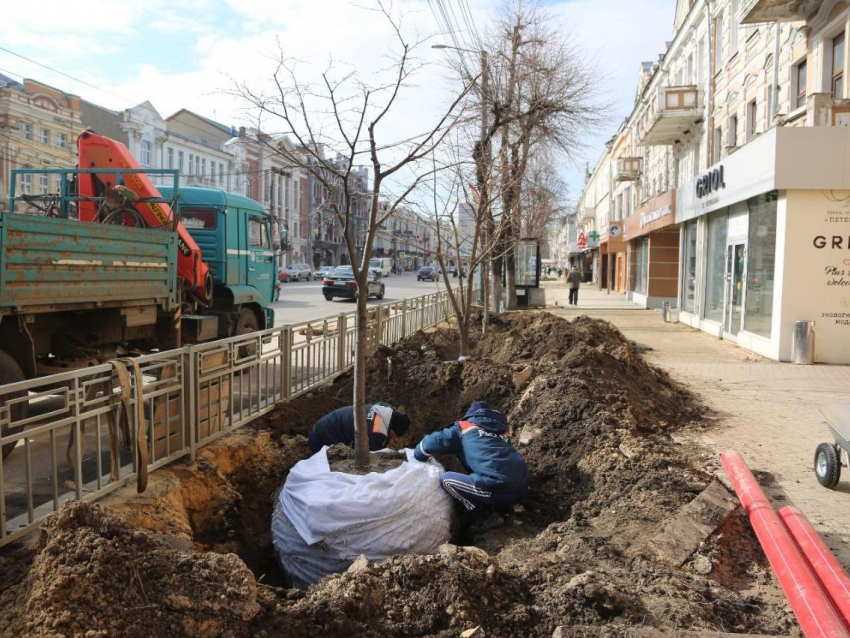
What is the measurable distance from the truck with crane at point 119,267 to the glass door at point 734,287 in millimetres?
9443

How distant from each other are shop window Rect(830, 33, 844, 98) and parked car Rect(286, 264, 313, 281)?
37.6 metres

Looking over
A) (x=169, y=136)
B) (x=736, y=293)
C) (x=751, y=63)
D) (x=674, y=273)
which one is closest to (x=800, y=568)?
(x=736, y=293)

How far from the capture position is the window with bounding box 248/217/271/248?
36.6 feet

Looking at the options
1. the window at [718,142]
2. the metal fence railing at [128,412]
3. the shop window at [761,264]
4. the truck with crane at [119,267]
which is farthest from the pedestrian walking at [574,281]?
the metal fence railing at [128,412]

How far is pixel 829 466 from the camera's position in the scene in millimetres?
5129

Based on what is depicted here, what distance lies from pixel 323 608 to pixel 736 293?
45.0ft

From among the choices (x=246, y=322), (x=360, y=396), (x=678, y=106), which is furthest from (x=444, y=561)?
(x=678, y=106)

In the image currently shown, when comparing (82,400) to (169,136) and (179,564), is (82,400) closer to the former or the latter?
(179,564)

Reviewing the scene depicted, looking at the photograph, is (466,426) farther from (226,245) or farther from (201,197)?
(201,197)

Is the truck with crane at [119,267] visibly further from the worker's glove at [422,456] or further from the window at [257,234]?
the worker's glove at [422,456]

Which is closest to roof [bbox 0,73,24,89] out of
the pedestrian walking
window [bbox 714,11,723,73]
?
the pedestrian walking

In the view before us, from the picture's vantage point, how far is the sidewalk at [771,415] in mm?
4938

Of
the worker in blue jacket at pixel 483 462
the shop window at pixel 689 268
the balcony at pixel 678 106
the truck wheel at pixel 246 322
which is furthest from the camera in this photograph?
the balcony at pixel 678 106

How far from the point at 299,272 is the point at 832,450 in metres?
44.2
